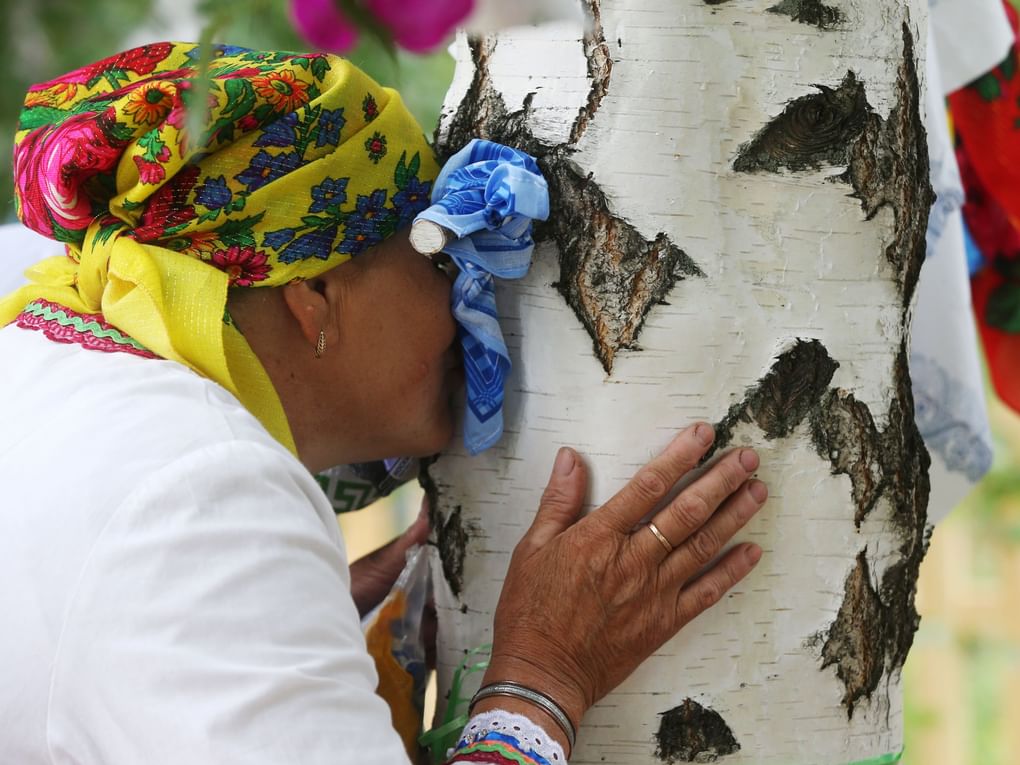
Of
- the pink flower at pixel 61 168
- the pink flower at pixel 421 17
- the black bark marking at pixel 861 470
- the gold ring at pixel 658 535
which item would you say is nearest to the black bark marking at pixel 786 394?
the black bark marking at pixel 861 470

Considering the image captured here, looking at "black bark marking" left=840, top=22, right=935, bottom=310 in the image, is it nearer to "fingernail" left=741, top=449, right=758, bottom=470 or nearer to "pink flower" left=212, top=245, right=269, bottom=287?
"fingernail" left=741, top=449, right=758, bottom=470

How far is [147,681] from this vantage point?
967mm

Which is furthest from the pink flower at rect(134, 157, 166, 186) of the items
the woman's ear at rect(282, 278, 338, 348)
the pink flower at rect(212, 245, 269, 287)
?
the woman's ear at rect(282, 278, 338, 348)

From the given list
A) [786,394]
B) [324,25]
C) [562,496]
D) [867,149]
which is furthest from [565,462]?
[324,25]

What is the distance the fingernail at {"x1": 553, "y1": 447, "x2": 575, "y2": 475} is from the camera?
1309 mm

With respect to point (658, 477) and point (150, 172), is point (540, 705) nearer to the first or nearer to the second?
point (658, 477)

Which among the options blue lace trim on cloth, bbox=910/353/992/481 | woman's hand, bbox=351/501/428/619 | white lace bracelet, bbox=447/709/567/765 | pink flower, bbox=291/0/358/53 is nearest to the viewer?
pink flower, bbox=291/0/358/53

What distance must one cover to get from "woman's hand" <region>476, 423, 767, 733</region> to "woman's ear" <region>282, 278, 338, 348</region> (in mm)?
377

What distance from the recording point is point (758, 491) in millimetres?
1271

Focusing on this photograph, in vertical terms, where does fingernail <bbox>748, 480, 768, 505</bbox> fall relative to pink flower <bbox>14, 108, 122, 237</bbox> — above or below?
below

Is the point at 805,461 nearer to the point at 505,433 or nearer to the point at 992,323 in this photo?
the point at 505,433

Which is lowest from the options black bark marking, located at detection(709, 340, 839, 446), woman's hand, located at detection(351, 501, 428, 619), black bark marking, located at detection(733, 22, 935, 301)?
woman's hand, located at detection(351, 501, 428, 619)

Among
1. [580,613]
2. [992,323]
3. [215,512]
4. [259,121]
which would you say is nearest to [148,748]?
[215,512]

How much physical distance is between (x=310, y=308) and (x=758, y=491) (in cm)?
59
